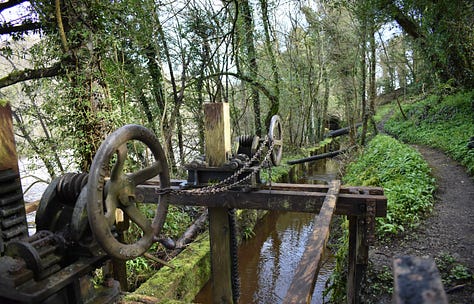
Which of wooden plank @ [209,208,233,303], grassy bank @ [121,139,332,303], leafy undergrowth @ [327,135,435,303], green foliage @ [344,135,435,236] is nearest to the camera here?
wooden plank @ [209,208,233,303]

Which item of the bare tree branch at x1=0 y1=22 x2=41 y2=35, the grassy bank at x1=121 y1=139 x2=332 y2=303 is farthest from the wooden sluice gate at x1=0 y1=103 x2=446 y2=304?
the bare tree branch at x1=0 y1=22 x2=41 y2=35

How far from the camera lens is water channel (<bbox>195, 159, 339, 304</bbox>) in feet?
Answer: 20.2

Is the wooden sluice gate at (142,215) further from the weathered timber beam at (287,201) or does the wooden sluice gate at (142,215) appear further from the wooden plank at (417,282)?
the wooden plank at (417,282)

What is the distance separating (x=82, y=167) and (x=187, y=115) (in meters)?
5.31

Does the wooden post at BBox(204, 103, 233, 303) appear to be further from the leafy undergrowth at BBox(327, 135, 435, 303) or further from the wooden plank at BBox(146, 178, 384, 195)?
the leafy undergrowth at BBox(327, 135, 435, 303)

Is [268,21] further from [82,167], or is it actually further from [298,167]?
[82,167]

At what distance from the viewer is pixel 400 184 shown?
7.05m

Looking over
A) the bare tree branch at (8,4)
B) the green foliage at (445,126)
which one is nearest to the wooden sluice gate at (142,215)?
the bare tree branch at (8,4)

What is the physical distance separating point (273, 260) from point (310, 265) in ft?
19.6

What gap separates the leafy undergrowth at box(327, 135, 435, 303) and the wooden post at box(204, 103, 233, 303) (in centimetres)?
162

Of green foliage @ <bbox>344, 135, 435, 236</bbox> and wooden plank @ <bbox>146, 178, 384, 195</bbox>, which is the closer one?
wooden plank @ <bbox>146, 178, 384, 195</bbox>

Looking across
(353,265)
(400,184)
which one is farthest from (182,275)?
(400,184)

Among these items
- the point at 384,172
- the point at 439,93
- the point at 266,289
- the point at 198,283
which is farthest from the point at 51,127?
the point at 439,93

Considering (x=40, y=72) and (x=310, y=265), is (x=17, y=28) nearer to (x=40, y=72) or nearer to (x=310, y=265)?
(x=40, y=72)
